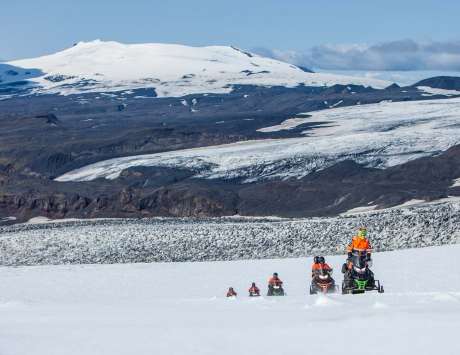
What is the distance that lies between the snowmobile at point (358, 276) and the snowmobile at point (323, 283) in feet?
1.78

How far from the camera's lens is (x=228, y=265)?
26.7m

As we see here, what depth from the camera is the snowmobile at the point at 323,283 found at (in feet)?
51.3

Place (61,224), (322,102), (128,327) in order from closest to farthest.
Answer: (128,327) → (61,224) → (322,102)

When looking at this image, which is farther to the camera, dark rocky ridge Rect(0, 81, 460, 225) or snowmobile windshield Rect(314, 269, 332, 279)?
dark rocky ridge Rect(0, 81, 460, 225)

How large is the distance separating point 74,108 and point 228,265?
480 feet

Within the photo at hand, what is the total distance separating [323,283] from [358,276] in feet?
2.52

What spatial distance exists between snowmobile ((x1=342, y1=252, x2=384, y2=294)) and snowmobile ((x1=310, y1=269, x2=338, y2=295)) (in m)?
0.54

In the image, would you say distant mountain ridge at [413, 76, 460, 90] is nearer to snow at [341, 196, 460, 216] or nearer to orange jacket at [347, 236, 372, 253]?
snow at [341, 196, 460, 216]

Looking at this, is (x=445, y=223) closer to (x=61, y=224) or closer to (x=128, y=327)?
(x=61, y=224)

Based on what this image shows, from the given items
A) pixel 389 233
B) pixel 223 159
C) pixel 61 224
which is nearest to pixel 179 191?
pixel 61 224

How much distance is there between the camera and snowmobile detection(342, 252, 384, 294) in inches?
592

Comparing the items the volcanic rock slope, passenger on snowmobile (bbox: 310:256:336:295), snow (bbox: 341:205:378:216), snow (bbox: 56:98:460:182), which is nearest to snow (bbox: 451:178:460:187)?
the volcanic rock slope

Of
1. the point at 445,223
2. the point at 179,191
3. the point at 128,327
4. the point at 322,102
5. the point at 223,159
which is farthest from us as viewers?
the point at 322,102

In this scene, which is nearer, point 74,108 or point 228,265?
point 228,265
